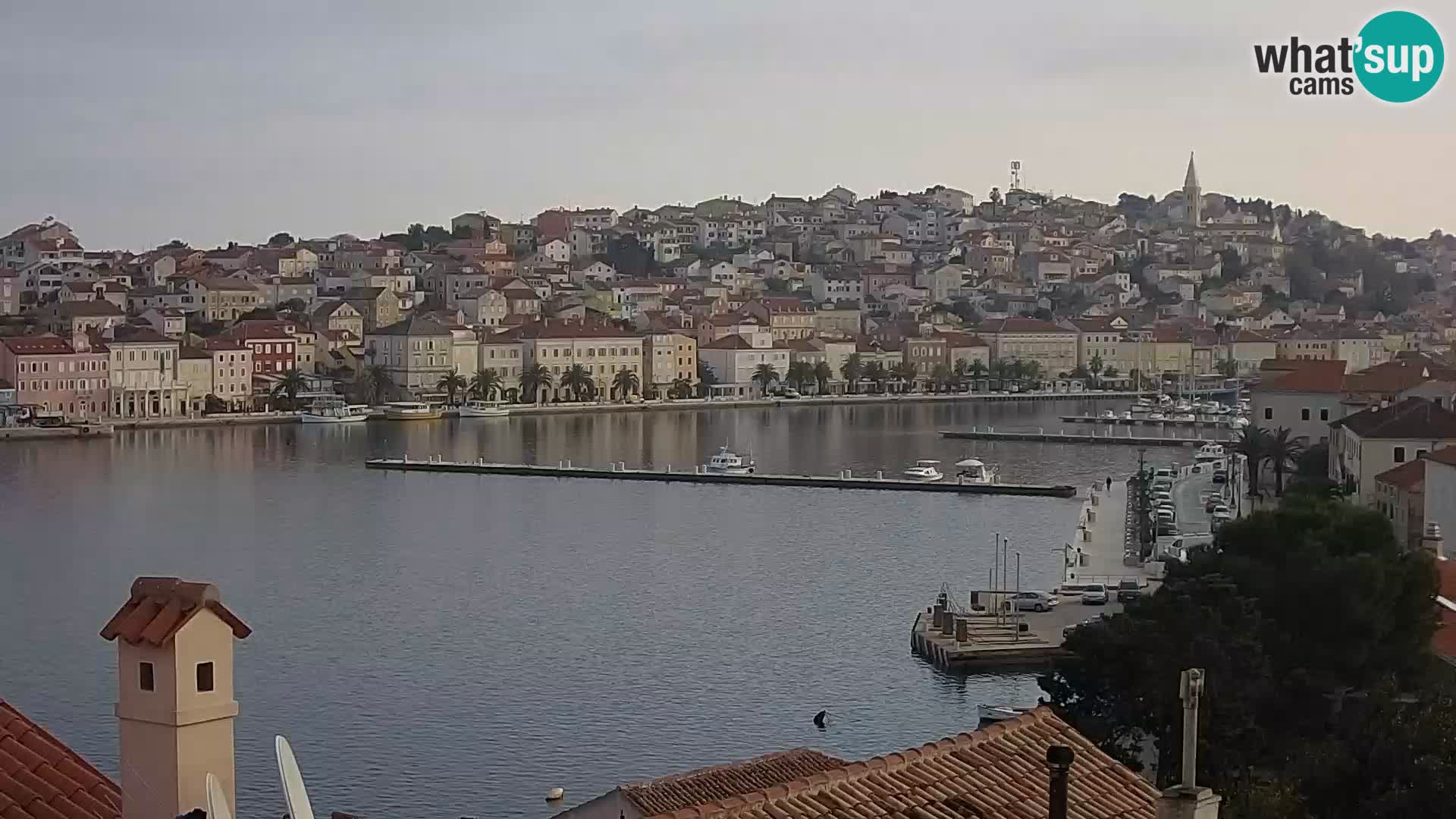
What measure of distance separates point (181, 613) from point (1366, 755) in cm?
333

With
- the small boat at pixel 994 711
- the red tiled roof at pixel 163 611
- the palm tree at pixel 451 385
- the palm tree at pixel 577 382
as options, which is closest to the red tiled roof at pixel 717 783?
the red tiled roof at pixel 163 611

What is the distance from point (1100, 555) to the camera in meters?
12.5

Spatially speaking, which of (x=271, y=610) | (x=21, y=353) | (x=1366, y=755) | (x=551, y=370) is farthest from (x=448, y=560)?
(x=551, y=370)

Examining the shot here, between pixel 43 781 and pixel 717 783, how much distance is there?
273 centimetres

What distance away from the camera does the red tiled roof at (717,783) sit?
3990mm

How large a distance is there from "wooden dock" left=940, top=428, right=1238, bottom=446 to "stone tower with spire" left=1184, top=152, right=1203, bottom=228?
31483mm

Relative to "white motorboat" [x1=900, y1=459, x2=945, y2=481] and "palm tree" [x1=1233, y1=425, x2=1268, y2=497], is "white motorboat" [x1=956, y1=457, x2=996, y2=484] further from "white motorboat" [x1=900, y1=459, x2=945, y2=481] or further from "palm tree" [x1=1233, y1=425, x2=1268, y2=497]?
"palm tree" [x1=1233, y1=425, x2=1268, y2=497]

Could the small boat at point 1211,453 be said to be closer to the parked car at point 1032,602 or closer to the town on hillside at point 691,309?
the town on hillside at point 691,309

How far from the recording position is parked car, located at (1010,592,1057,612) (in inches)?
399

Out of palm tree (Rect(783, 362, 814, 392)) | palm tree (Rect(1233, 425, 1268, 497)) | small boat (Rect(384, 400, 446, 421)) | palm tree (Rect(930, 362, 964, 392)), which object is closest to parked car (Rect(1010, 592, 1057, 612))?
palm tree (Rect(1233, 425, 1268, 497))

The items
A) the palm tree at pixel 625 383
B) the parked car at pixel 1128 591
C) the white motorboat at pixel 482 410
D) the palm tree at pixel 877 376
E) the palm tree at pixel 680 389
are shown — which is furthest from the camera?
the palm tree at pixel 877 376

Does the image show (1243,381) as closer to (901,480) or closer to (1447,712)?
(901,480)

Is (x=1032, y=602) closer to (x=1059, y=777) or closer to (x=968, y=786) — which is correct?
(x=968, y=786)

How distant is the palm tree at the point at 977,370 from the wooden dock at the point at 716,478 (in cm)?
1460
